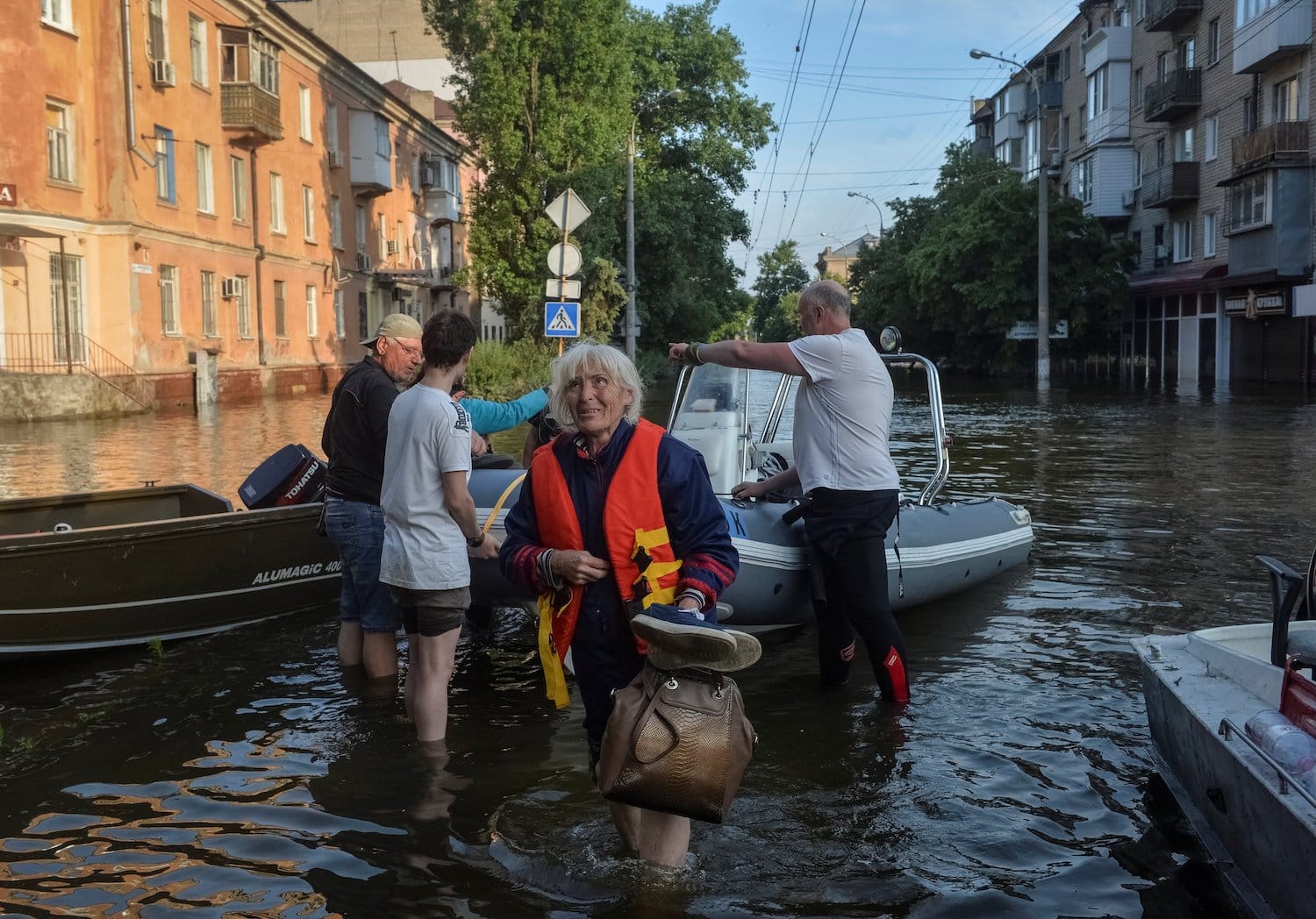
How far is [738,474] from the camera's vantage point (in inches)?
326

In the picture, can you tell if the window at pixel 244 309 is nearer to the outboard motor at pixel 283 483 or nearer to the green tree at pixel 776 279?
the outboard motor at pixel 283 483

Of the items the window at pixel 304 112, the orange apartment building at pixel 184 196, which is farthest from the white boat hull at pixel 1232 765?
the window at pixel 304 112

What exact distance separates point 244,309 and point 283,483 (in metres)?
27.7

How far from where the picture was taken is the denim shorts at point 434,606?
5195 mm

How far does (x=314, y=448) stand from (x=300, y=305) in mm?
21374

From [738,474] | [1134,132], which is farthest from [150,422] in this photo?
[1134,132]

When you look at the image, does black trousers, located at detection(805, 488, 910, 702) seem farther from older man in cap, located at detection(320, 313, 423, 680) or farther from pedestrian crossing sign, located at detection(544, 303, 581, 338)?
pedestrian crossing sign, located at detection(544, 303, 581, 338)

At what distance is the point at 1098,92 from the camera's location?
49.2m

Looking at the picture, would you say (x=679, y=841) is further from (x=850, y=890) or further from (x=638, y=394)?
(x=638, y=394)

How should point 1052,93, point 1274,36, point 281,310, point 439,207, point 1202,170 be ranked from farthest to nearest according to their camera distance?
point 1052,93, point 439,207, point 1202,170, point 281,310, point 1274,36

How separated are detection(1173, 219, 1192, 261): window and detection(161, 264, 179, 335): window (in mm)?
31305

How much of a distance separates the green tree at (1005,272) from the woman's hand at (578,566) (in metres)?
43.0

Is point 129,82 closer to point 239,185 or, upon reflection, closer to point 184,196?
point 184,196

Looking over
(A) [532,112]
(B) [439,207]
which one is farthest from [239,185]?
(B) [439,207]
